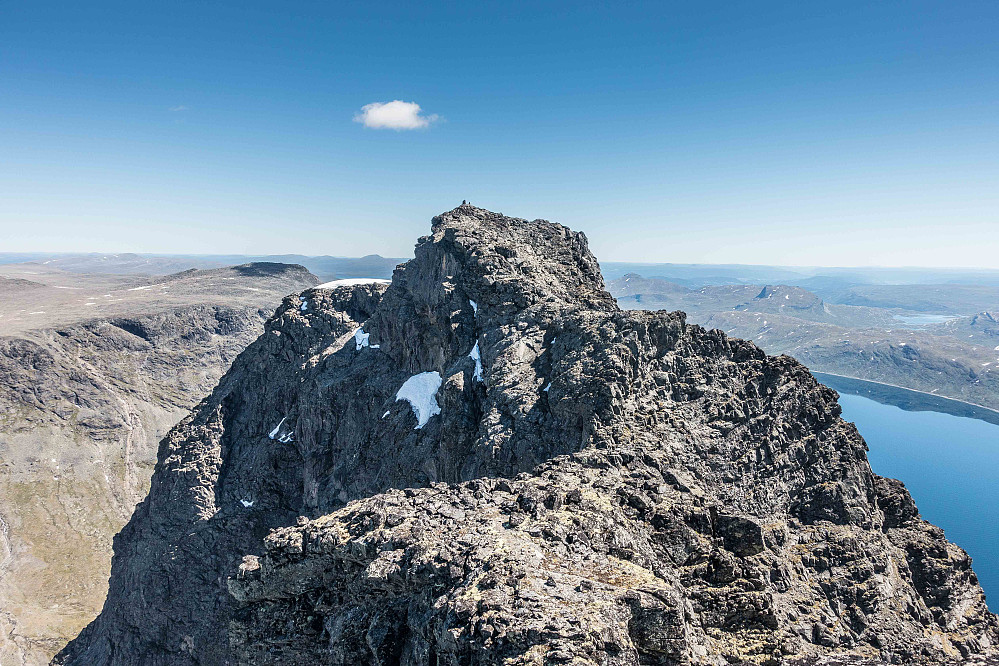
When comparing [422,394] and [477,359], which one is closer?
[477,359]

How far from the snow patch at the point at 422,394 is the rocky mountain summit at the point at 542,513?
0.40 m

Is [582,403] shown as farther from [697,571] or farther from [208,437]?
[208,437]

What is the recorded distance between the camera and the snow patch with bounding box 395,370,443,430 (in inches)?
1987

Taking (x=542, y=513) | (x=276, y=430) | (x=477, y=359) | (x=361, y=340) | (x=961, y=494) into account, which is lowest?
(x=961, y=494)

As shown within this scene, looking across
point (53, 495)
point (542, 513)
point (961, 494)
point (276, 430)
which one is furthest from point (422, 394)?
point (961, 494)

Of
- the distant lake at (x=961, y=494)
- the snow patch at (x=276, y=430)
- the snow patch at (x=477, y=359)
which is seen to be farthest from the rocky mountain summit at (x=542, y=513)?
the distant lake at (x=961, y=494)

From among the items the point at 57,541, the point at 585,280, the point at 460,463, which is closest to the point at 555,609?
the point at 460,463

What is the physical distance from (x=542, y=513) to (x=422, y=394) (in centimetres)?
3342

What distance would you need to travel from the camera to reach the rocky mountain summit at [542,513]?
1745 centimetres

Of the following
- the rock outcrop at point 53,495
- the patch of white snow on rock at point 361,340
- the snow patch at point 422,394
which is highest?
the patch of white snow on rock at point 361,340

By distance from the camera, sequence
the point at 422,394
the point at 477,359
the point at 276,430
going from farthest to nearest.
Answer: the point at 276,430
the point at 422,394
the point at 477,359

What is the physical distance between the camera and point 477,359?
47625 mm

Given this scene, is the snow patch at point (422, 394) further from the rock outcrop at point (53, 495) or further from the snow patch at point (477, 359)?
the rock outcrop at point (53, 495)

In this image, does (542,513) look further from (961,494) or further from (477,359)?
(961,494)
